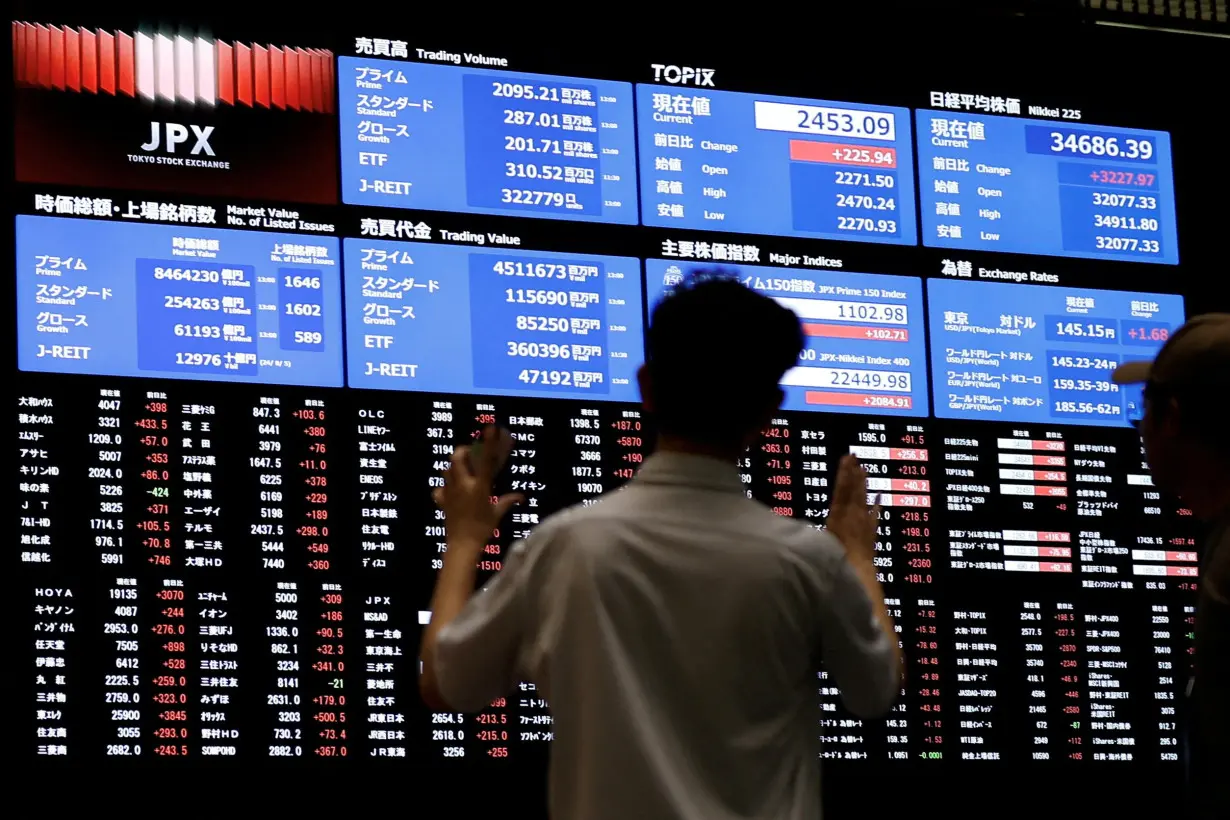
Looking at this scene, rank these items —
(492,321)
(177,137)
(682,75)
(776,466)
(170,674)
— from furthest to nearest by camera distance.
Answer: (682,75), (776,466), (492,321), (177,137), (170,674)

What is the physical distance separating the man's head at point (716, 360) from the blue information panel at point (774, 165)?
2.00 metres

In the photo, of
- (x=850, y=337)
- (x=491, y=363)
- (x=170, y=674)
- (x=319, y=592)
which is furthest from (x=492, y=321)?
(x=170, y=674)

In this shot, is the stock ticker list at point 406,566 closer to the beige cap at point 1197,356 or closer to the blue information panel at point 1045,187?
the blue information panel at point 1045,187

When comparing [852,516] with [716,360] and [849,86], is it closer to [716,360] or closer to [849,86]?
[716,360]

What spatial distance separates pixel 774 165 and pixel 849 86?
1.00 ft

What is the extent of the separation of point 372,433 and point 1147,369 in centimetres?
189

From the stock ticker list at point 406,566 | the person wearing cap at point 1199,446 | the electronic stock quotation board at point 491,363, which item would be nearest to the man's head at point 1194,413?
the person wearing cap at point 1199,446

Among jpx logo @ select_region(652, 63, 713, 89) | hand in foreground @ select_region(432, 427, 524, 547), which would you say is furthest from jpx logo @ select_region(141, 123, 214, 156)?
hand in foreground @ select_region(432, 427, 524, 547)

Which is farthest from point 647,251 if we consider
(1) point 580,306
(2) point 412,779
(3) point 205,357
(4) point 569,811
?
(4) point 569,811

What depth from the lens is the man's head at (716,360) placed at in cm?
193

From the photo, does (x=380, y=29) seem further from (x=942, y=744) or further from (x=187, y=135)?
(x=942, y=744)

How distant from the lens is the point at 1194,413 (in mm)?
2025

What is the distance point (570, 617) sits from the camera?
1.86m

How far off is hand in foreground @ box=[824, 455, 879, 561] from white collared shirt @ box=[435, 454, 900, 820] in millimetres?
Answer: 156
